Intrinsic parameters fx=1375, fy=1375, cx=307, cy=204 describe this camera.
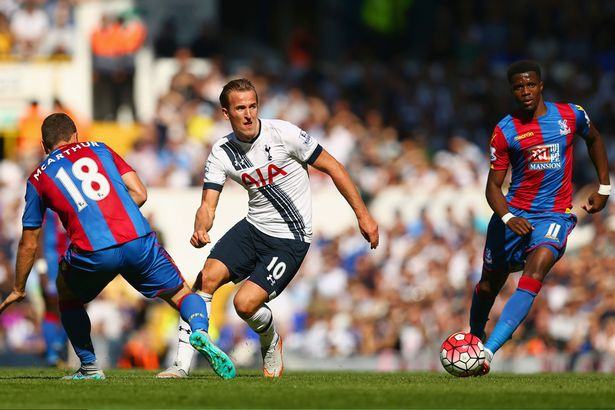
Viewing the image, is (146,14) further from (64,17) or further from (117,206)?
(117,206)

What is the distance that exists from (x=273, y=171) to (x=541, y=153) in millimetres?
2365

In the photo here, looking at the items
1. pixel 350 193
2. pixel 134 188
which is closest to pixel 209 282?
pixel 134 188

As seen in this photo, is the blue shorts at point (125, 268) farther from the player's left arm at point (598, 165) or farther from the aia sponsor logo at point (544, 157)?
the player's left arm at point (598, 165)

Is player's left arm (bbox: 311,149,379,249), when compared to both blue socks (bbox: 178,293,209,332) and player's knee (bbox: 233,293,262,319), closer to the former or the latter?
player's knee (bbox: 233,293,262,319)

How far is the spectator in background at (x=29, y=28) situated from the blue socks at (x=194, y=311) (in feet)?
53.6

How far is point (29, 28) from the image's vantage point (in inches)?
1035

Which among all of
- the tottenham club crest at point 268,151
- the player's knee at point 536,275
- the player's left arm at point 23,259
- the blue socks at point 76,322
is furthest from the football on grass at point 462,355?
the player's left arm at point 23,259

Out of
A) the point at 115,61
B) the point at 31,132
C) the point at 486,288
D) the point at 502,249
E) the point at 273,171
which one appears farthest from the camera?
the point at 115,61

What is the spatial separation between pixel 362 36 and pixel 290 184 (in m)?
19.3

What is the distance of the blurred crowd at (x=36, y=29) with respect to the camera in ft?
86.2

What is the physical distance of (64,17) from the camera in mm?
26547

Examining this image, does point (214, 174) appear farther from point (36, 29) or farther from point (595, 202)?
point (36, 29)

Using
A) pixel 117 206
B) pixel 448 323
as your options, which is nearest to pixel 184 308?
pixel 117 206

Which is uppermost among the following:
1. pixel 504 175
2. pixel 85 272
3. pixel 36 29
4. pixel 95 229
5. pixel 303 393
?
pixel 504 175
